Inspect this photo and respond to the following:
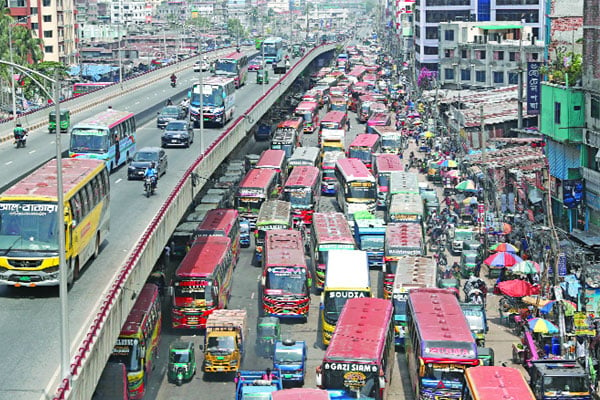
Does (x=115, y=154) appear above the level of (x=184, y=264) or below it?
above

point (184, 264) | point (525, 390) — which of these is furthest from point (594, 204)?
point (525, 390)

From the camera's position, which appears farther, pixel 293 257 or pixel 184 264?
pixel 293 257

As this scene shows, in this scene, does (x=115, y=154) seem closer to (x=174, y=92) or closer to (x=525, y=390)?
(x=525, y=390)

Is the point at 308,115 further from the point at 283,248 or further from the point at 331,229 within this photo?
the point at 283,248

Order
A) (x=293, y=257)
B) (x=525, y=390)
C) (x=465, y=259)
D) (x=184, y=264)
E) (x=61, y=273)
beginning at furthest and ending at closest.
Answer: (x=465, y=259), (x=293, y=257), (x=184, y=264), (x=525, y=390), (x=61, y=273)

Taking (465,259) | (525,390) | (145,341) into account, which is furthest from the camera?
(465,259)

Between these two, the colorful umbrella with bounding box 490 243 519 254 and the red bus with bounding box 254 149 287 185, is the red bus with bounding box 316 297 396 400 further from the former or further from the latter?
the red bus with bounding box 254 149 287 185
